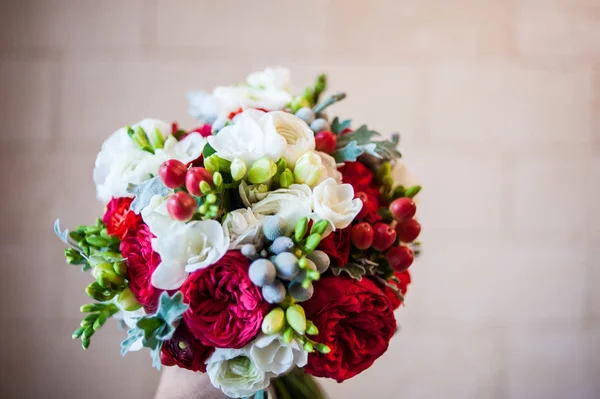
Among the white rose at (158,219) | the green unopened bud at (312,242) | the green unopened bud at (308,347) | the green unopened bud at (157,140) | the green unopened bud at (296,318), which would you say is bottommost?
the green unopened bud at (308,347)

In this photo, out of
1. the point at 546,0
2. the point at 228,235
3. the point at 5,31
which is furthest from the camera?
the point at 546,0

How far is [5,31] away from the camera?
40.7 inches

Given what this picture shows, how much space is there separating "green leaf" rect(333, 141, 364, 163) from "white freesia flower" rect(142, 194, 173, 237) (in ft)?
0.73

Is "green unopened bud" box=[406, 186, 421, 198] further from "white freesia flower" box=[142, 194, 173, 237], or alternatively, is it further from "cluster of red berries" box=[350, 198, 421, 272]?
"white freesia flower" box=[142, 194, 173, 237]

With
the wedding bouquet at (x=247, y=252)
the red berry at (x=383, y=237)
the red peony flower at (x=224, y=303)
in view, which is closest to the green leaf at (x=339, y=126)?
the wedding bouquet at (x=247, y=252)

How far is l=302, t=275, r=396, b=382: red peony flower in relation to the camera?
0.52 meters

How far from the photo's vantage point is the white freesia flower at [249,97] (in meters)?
0.67

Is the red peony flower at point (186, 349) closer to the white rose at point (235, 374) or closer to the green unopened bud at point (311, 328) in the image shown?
the white rose at point (235, 374)

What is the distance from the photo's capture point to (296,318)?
49 centimetres

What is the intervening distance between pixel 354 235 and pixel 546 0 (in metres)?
0.91

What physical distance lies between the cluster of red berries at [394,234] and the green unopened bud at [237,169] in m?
0.14

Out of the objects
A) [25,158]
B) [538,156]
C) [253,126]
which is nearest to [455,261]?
[538,156]

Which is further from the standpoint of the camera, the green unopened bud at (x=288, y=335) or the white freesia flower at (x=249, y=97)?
the white freesia flower at (x=249, y=97)

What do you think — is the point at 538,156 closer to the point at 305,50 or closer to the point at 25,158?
the point at 305,50
